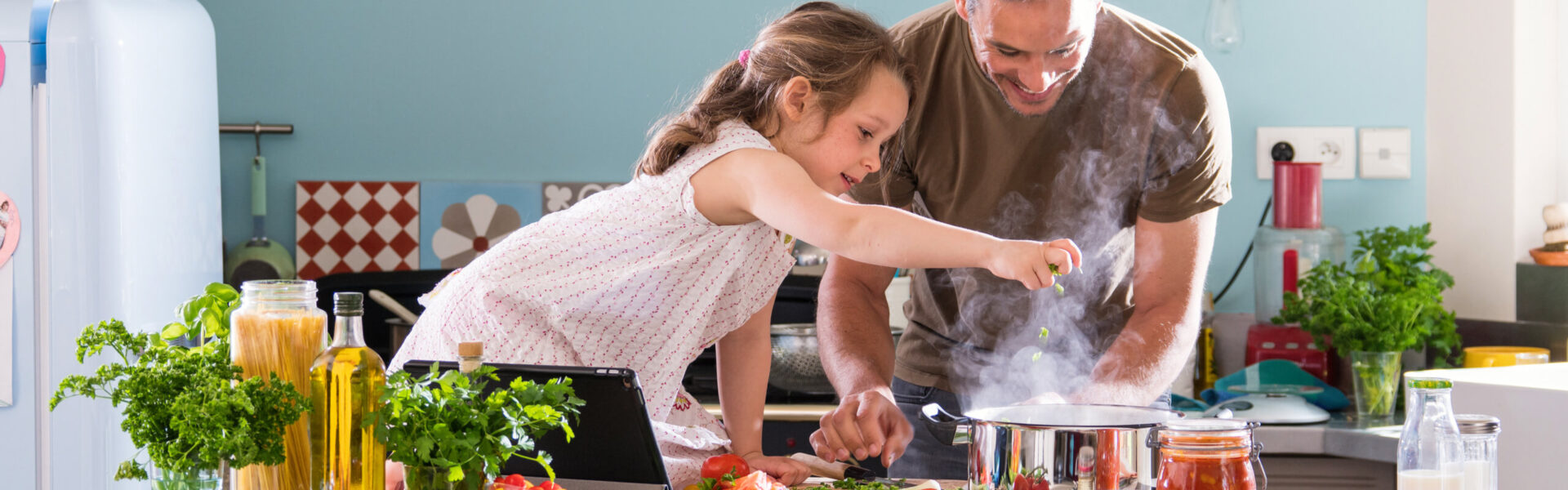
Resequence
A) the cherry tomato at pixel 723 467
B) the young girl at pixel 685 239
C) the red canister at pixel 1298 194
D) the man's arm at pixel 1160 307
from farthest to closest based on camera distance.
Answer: the red canister at pixel 1298 194
the man's arm at pixel 1160 307
the young girl at pixel 685 239
the cherry tomato at pixel 723 467

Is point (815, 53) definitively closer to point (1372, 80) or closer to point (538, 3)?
point (538, 3)

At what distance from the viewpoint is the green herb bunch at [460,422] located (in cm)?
80

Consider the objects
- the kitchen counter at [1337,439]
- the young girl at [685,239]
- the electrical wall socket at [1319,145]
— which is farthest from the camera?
the electrical wall socket at [1319,145]

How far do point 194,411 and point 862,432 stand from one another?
684 mm

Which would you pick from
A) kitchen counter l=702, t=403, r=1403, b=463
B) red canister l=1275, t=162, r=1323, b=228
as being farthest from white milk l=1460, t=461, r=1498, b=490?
red canister l=1275, t=162, r=1323, b=228

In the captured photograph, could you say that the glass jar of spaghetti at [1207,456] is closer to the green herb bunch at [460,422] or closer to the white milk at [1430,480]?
the white milk at [1430,480]

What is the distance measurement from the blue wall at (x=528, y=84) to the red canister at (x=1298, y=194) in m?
0.14

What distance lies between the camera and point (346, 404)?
2.75 feet

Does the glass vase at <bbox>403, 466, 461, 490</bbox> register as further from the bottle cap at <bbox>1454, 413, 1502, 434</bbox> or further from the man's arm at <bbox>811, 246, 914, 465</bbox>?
the bottle cap at <bbox>1454, 413, 1502, 434</bbox>

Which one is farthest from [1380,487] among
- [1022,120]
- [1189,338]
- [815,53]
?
[815,53]

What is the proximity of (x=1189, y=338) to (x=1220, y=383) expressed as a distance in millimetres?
948

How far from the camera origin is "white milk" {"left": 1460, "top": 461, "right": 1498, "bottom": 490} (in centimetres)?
93

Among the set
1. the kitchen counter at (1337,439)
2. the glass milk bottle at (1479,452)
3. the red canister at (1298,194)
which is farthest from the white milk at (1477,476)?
the red canister at (1298,194)

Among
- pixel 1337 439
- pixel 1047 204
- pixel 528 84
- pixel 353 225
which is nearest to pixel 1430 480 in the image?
pixel 1047 204
